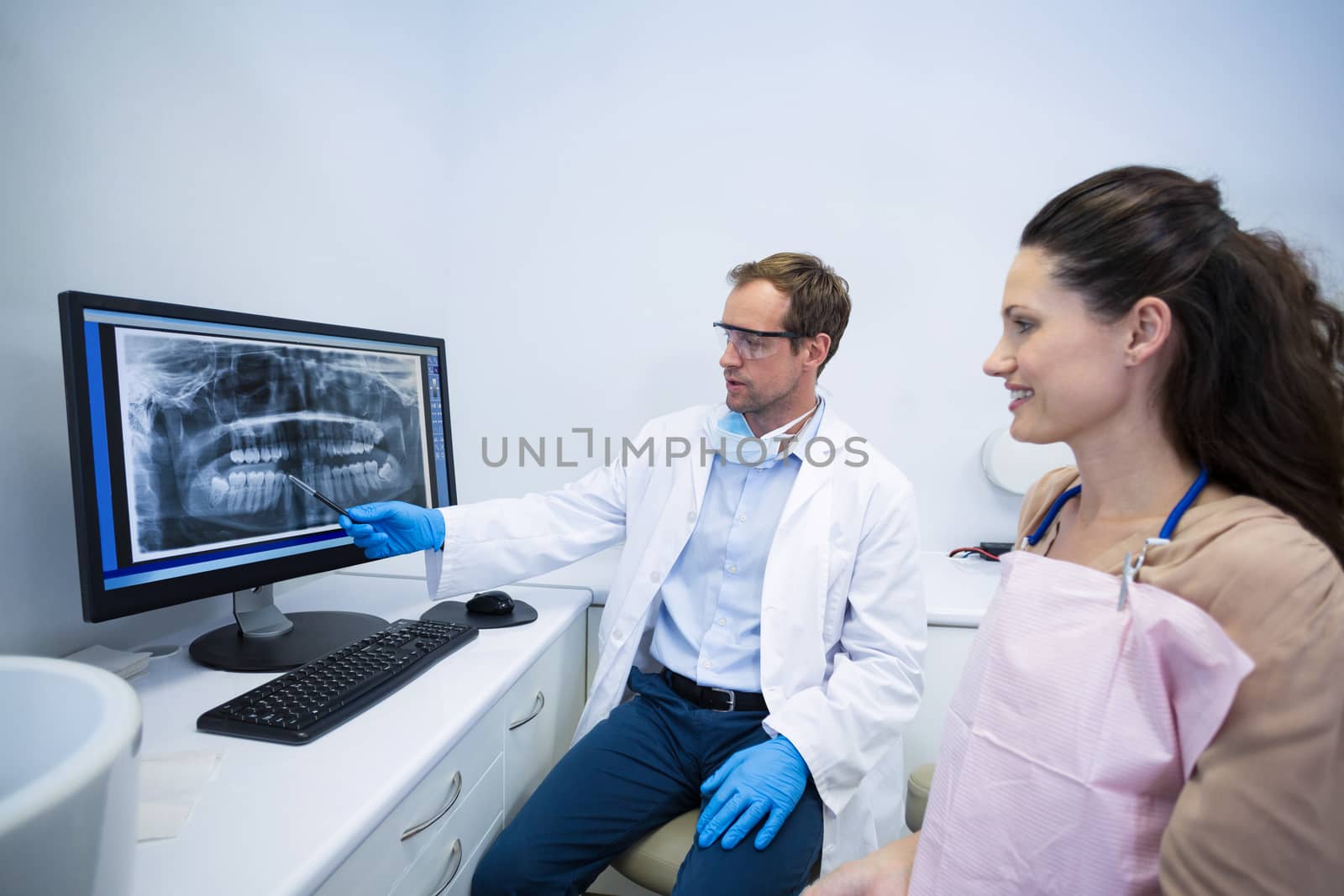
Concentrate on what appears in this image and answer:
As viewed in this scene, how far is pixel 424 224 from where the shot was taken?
199cm

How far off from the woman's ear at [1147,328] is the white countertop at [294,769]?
3.13ft

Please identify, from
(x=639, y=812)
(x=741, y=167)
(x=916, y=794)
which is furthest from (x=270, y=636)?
(x=741, y=167)

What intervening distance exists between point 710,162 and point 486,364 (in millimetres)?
909

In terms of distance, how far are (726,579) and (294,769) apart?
2.98 ft

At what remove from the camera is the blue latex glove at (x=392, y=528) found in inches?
48.1

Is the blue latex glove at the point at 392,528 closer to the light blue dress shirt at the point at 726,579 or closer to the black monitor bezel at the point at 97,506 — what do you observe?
the black monitor bezel at the point at 97,506

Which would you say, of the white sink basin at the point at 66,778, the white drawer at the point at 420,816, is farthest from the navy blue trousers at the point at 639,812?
the white sink basin at the point at 66,778

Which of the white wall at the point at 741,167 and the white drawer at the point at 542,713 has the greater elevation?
the white wall at the point at 741,167

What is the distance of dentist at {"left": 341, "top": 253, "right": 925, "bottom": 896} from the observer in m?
1.16

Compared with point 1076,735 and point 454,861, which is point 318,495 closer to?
point 454,861

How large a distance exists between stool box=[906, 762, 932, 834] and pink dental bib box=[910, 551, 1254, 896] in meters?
0.94

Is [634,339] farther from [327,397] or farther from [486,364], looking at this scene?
[327,397]

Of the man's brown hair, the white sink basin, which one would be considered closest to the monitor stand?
the white sink basin

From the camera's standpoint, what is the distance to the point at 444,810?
96 centimetres
